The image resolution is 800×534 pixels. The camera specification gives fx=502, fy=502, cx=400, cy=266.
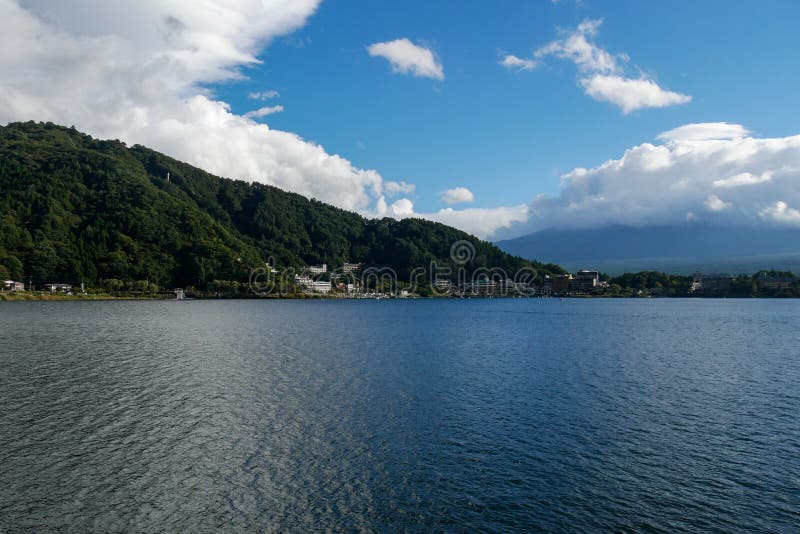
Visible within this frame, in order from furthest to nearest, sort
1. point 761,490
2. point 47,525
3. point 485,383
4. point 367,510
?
point 485,383, point 761,490, point 367,510, point 47,525

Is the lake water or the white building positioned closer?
the lake water

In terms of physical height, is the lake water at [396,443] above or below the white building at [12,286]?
below

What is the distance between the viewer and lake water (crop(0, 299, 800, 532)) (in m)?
16.6

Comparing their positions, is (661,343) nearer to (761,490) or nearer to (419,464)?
(761,490)

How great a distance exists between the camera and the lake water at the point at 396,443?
1659cm

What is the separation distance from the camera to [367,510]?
16859 mm

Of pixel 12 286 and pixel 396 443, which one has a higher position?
pixel 12 286

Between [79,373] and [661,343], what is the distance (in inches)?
2492

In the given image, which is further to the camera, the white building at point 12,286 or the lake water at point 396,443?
the white building at point 12,286

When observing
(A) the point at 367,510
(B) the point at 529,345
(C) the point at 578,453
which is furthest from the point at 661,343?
(A) the point at 367,510

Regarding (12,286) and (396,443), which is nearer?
(396,443)

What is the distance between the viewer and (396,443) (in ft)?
78.2

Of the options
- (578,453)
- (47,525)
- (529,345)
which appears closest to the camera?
(47,525)

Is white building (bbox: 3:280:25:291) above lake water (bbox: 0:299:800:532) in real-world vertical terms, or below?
above
